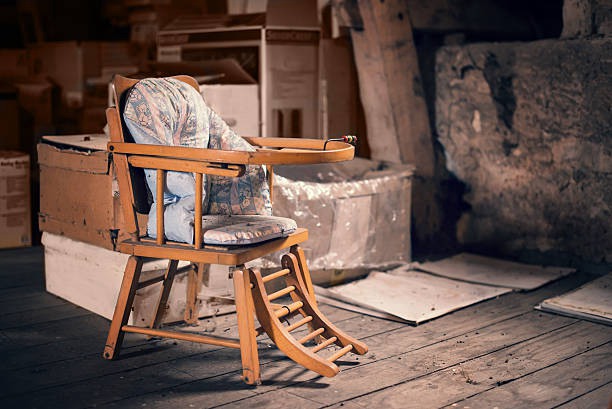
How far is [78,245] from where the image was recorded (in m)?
3.05

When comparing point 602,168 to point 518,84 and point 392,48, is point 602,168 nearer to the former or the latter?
point 518,84

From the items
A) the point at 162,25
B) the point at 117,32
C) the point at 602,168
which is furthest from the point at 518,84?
the point at 117,32

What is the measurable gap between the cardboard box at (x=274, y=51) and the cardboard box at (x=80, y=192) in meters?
0.91

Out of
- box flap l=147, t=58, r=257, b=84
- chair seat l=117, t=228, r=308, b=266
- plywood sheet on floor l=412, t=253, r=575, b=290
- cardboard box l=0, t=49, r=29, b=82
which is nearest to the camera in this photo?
chair seat l=117, t=228, r=308, b=266

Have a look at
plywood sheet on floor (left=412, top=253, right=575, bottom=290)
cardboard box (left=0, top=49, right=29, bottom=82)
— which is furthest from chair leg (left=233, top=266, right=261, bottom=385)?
cardboard box (left=0, top=49, right=29, bottom=82)

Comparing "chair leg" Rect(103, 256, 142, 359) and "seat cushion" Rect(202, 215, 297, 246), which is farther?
"chair leg" Rect(103, 256, 142, 359)

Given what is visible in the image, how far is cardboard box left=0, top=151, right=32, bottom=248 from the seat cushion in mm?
1741

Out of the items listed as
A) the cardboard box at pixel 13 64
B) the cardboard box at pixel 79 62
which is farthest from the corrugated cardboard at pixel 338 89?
the cardboard box at pixel 13 64

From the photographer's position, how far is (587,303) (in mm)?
3086

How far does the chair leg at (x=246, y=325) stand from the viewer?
2.30 metres

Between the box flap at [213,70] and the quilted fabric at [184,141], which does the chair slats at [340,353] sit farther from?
the box flap at [213,70]

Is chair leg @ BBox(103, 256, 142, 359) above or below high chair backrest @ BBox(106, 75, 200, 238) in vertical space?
below

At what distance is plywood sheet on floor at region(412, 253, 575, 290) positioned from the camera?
3512 mm

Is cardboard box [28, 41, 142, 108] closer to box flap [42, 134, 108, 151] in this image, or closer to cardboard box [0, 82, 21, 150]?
cardboard box [0, 82, 21, 150]
